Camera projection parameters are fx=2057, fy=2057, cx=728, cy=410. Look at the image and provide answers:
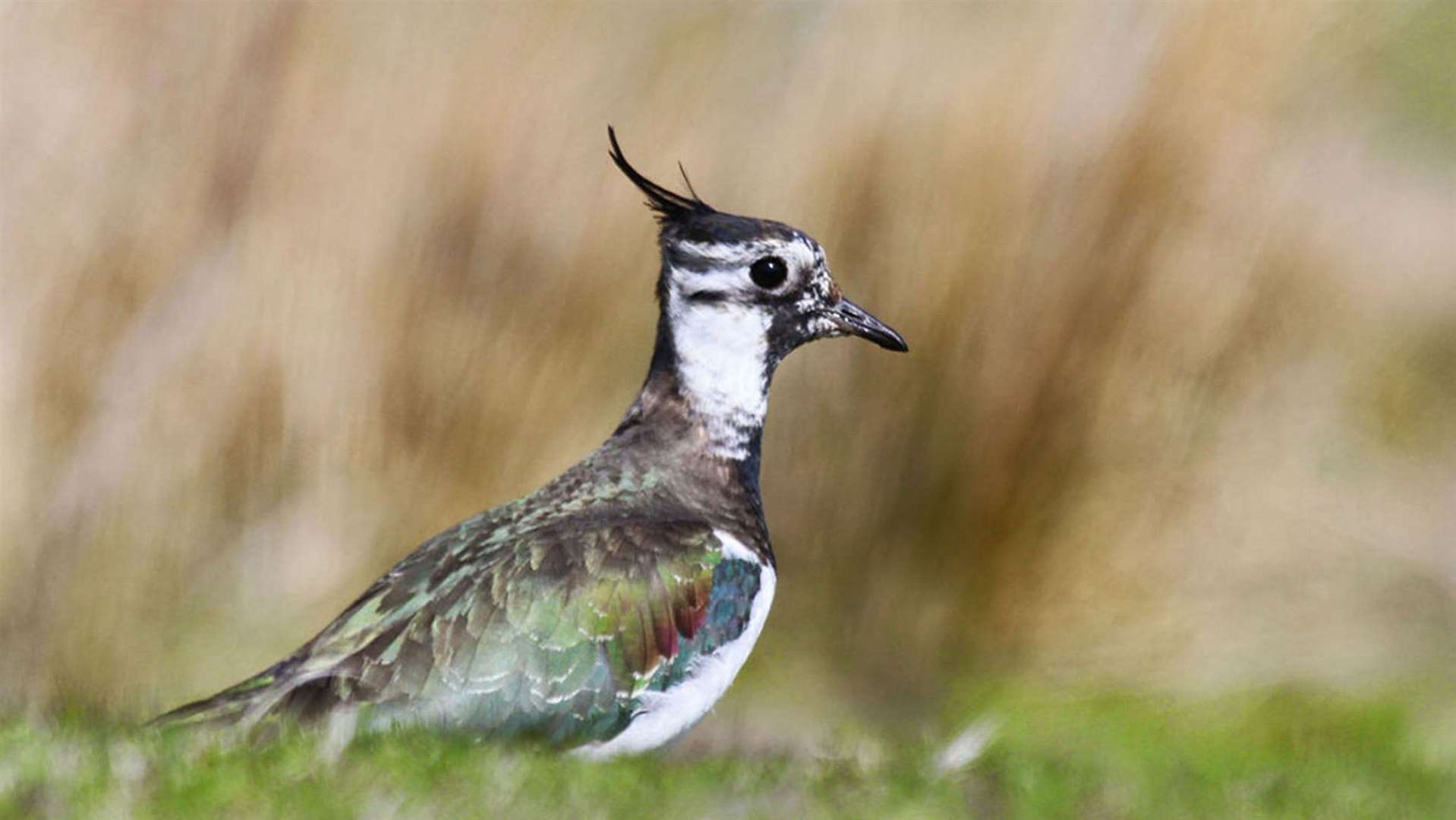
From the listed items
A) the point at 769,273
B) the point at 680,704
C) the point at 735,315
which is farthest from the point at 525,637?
the point at 769,273

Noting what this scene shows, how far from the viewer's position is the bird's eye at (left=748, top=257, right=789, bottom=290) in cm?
739

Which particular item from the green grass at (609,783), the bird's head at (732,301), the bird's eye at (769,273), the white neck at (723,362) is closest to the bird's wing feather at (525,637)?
the green grass at (609,783)

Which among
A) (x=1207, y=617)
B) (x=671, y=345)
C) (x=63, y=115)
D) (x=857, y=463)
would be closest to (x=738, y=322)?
(x=671, y=345)

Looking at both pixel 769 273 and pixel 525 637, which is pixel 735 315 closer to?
pixel 769 273

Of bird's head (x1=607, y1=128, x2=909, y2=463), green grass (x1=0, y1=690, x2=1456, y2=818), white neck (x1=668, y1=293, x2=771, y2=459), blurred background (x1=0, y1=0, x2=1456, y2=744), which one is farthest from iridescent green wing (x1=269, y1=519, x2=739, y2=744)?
blurred background (x1=0, y1=0, x2=1456, y2=744)

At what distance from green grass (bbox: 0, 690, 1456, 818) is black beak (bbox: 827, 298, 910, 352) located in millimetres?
1494

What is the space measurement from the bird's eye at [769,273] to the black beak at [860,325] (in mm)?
268

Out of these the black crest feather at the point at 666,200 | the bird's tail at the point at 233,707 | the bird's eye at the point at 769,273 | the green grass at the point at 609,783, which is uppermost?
the black crest feather at the point at 666,200

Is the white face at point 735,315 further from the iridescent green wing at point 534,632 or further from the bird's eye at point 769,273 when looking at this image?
the iridescent green wing at point 534,632

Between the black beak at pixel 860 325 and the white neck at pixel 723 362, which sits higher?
the black beak at pixel 860 325

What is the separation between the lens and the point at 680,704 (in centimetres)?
652

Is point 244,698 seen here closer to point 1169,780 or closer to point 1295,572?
point 1169,780

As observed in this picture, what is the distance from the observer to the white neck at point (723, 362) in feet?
24.2

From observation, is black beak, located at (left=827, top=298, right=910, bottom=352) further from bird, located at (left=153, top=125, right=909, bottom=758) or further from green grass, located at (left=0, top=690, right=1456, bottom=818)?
green grass, located at (left=0, top=690, right=1456, bottom=818)
